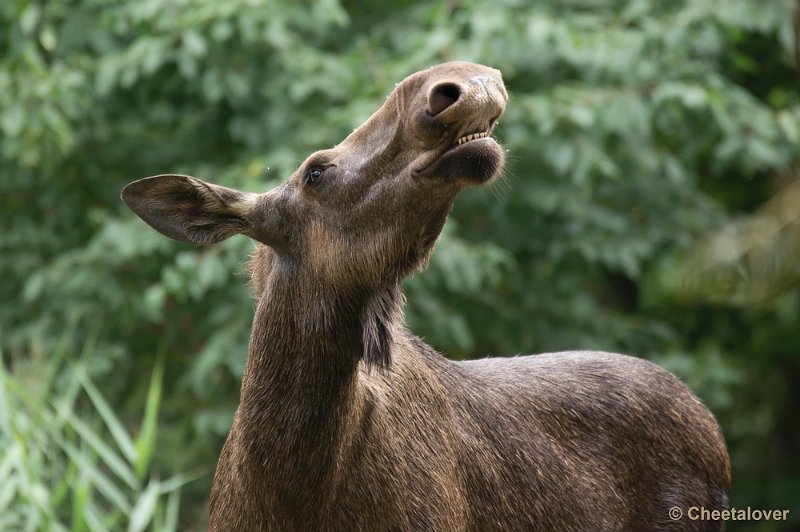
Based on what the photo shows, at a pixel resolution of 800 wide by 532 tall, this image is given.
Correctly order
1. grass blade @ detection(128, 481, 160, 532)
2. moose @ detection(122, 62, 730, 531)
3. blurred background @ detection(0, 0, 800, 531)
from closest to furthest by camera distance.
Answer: moose @ detection(122, 62, 730, 531) < grass blade @ detection(128, 481, 160, 532) < blurred background @ detection(0, 0, 800, 531)

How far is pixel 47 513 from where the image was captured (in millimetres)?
4969

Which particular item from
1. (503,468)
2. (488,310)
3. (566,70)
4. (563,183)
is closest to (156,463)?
(488,310)

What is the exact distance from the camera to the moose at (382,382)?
3.33 m

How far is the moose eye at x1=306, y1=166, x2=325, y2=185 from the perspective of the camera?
356 cm

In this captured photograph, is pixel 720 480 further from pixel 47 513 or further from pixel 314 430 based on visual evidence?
pixel 47 513

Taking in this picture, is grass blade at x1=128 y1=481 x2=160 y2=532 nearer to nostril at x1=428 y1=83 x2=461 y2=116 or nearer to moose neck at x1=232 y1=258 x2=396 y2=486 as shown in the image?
moose neck at x1=232 y1=258 x2=396 y2=486

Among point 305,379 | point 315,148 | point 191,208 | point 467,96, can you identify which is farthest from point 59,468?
point 467,96

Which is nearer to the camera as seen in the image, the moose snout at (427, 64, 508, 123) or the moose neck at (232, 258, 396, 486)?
the moose snout at (427, 64, 508, 123)

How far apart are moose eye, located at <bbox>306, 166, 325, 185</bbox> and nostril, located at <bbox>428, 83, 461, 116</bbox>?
20.2 inches

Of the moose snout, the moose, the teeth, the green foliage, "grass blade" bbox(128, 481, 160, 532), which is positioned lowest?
"grass blade" bbox(128, 481, 160, 532)

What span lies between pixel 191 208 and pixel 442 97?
40.2 inches

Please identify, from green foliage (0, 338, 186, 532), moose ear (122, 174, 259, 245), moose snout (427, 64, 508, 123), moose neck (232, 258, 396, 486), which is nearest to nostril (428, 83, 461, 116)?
moose snout (427, 64, 508, 123)

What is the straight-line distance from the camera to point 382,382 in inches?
→ 150

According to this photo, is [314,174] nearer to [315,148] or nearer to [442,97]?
[442,97]
